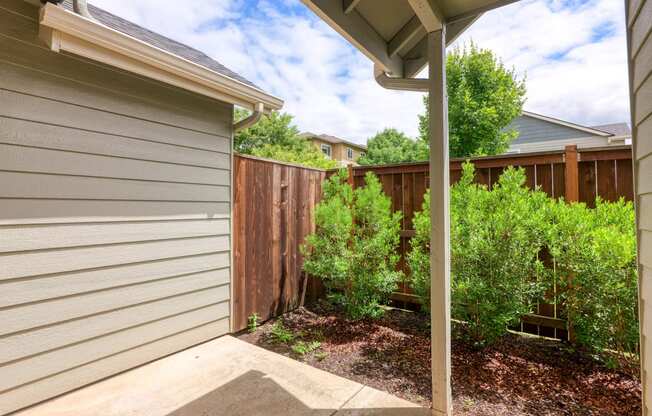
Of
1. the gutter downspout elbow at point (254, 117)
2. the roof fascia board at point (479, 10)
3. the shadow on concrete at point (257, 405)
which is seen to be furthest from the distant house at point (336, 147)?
the shadow on concrete at point (257, 405)

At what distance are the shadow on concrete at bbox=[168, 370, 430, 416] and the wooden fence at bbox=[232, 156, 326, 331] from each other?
1.08 metres

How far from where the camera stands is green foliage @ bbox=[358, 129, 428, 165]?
2148cm

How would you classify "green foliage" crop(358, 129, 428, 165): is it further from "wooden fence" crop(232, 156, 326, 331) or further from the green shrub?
the green shrub

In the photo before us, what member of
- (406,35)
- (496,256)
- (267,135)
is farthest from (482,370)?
(267,135)

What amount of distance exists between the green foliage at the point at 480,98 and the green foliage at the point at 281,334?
1011 centimetres

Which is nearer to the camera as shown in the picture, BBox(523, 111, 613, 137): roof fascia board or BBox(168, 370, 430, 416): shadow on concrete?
BBox(168, 370, 430, 416): shadow on concrete

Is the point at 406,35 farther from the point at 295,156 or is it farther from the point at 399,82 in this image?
the point at 295,156

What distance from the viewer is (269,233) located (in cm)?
355

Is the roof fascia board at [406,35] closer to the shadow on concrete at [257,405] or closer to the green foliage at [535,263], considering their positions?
the green foliage at [535,263]

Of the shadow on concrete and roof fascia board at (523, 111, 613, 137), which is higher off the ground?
roof fascia board at (523, 111, 613, 137)

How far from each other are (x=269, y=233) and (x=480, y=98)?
35.1ft

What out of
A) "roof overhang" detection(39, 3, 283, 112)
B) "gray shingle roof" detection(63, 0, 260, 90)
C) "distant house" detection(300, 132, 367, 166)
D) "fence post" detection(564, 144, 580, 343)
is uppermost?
"distant house" detection(300, 132, 367, 166)

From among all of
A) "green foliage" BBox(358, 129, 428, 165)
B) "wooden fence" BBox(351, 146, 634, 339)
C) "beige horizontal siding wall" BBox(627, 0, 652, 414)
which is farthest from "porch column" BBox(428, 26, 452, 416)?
"green foliage" BBox(358, 129, 428, 165)

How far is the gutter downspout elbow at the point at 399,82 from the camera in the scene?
2.18 metres
